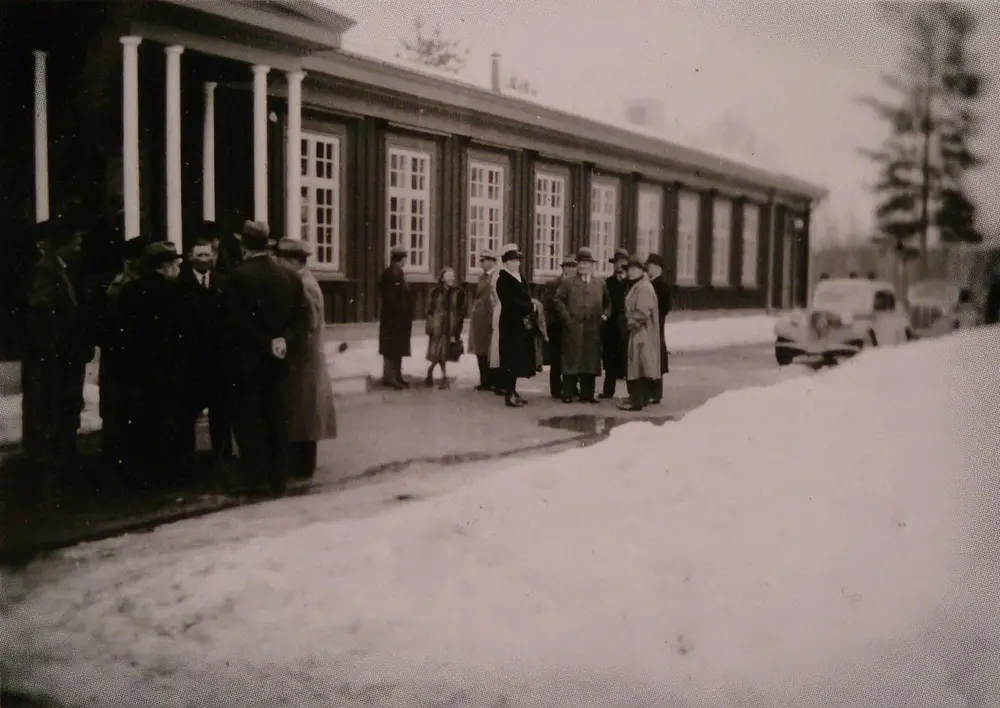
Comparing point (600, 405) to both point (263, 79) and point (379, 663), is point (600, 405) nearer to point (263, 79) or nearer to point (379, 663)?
point (263, 79)

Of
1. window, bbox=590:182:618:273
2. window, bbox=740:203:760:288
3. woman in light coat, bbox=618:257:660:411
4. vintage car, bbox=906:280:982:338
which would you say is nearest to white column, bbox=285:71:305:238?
window, bbox=590:182:618:273

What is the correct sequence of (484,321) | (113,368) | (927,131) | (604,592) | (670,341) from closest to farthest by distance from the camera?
(604,592)
(927,131)
(113,368)
(670,341)
(484,321)

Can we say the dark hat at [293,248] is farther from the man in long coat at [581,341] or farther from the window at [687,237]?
the window at [687,237]

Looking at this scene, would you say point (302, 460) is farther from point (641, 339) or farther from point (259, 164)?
point (641, 339)

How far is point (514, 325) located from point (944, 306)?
125 inches

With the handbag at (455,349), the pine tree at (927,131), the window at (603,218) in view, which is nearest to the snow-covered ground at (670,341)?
the handbag at (455,349)

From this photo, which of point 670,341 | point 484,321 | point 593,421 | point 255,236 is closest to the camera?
point 255,236

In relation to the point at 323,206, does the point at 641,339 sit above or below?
below

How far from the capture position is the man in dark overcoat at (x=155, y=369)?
521cm

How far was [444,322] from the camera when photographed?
6137 millimetres

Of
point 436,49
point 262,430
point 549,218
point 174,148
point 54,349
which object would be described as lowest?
point 262,430

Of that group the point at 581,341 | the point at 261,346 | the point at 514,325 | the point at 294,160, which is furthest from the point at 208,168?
the point at 581,341

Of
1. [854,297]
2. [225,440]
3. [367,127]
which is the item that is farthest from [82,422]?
[854,297]

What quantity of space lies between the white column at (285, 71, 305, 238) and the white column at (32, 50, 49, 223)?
1.15 m
